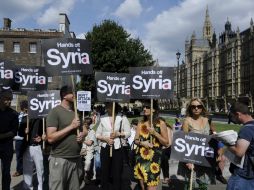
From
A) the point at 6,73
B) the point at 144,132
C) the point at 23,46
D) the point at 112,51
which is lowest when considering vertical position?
the point at 144,132

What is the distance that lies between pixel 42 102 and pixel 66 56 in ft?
6.54

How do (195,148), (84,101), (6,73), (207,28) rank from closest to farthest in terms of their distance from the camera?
1. (195,148)
2. (6,73)
3. (84,101)
4. (207,28)

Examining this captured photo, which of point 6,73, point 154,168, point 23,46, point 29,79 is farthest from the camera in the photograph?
point 23,46

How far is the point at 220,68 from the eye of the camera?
130 metres

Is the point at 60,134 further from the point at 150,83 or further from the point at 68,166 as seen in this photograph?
the point at 150,83

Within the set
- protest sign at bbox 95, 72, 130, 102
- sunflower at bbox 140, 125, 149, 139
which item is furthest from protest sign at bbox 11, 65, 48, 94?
sunflower at bbox 140, 125, 149, 139

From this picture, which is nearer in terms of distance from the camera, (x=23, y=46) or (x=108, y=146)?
(x=108, y=146)

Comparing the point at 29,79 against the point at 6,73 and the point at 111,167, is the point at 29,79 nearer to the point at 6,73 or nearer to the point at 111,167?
the point at 6,73

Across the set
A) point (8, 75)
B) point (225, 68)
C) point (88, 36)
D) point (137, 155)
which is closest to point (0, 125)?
point (137, 155)

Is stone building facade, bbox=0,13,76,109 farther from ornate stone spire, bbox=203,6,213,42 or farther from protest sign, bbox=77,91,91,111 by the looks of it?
ornate stone spire, bbox=203,6,213,42

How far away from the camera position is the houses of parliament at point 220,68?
355 feet

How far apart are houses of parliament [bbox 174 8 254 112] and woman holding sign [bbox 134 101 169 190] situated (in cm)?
7865

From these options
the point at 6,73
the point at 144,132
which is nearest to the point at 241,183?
the point at 144,132

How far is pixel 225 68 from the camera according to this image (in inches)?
4911
